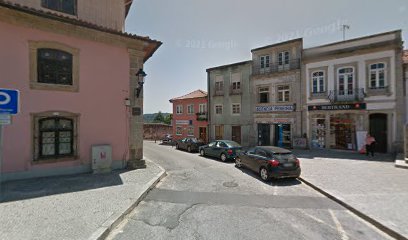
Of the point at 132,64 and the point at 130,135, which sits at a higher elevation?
the point at 132,64

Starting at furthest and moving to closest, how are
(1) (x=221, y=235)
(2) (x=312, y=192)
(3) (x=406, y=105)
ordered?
(3) (x=406, y=105)
(2) (x=312, y=192)
(1) (x=221, y=235)

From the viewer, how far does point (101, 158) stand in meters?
9.48

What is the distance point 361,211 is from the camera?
5.79 m

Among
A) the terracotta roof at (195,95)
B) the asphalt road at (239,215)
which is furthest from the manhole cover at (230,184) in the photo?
the terracotta roof at (195,95)

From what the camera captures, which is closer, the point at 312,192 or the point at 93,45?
the point at 312,192

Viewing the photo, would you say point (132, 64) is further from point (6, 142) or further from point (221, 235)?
point (221, 235)

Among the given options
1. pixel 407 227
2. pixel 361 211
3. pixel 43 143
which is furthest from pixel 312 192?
pixel 43 143

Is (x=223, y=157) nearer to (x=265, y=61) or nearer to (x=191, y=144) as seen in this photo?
(x=191, y=144)

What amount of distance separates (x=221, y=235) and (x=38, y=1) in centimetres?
1151

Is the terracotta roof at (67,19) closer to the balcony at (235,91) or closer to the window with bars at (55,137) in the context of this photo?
the window with bars at (55,137)

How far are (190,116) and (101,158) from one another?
61.4ft

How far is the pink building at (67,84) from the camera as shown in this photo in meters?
8.05

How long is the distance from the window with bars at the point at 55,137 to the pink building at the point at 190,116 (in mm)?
17459

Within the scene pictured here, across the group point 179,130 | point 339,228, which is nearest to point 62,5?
point 339,228
